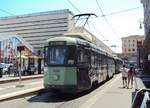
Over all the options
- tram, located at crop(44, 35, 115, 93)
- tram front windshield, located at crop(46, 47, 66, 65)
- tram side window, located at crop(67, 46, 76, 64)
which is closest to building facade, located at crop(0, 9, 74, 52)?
tram, located at crop(44, 35, 115, 93)

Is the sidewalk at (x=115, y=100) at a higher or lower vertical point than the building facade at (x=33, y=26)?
lower

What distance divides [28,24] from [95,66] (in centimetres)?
7147

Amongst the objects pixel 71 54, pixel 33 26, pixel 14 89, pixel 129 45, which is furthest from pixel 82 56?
pixel 129 45

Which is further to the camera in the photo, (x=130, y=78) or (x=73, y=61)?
(x=130, y=78)

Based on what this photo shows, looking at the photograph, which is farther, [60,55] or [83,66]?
[83,66]

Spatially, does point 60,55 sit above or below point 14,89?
above

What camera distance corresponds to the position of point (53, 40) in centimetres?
1955

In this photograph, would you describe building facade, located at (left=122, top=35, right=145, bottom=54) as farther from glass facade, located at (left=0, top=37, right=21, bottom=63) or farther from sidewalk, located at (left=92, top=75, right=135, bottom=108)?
sidewalk, located at (left=92, top=75, right=135, bottom=108)

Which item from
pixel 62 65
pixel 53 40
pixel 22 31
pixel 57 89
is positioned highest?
pixel 22 31

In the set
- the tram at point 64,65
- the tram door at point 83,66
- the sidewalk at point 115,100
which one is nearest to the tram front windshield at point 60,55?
the tram at point 64,65

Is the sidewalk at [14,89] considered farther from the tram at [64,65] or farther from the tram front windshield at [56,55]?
the tram front windshield at [56,55]

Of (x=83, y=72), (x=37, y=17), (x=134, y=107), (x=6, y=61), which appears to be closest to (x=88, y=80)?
(x=83, y=72)

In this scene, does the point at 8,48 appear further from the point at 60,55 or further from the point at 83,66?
the point at 60,55

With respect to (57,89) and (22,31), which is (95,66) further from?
(22,31)
